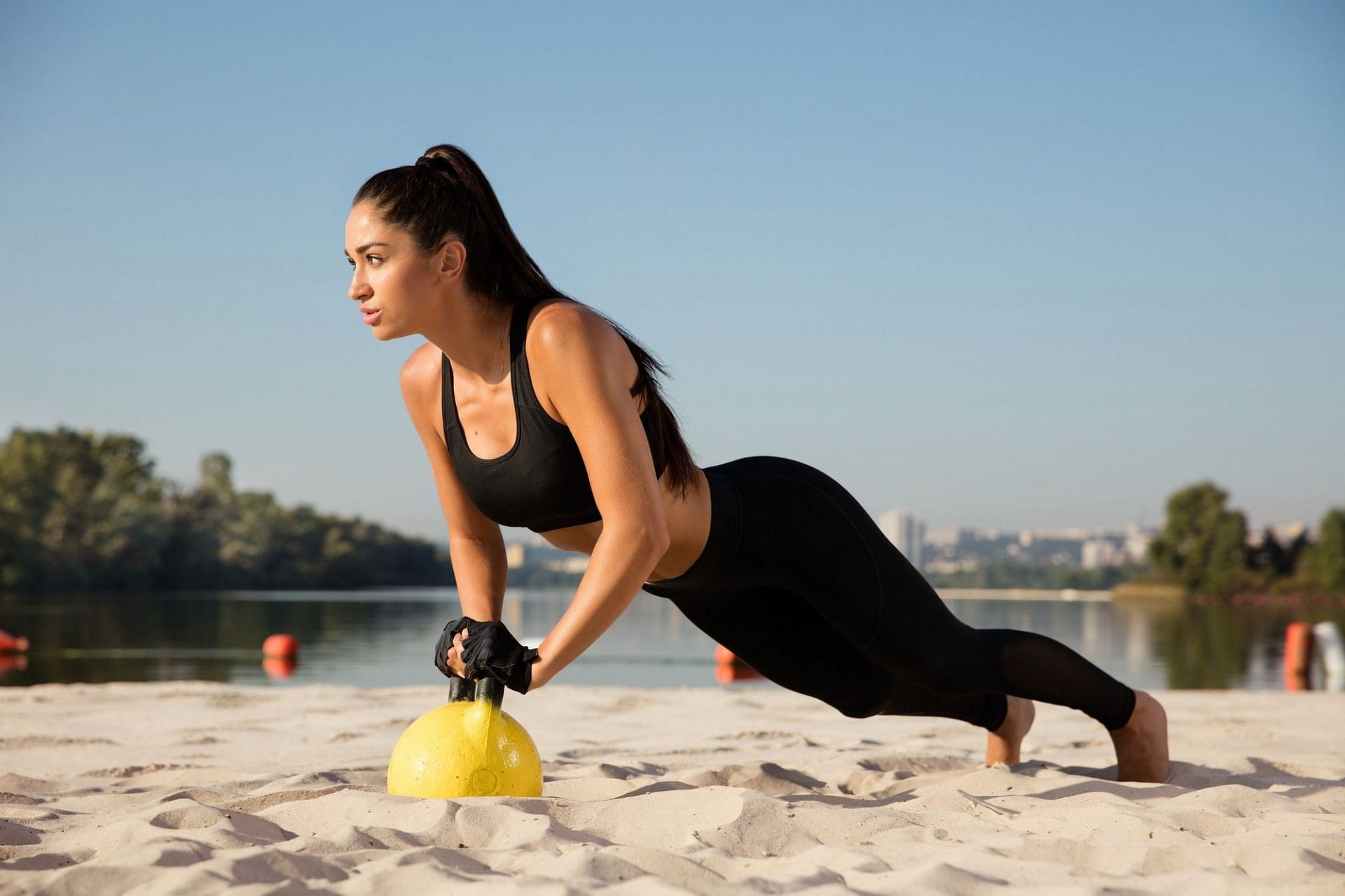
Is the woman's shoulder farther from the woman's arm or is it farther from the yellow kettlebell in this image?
the yellow kettlebell

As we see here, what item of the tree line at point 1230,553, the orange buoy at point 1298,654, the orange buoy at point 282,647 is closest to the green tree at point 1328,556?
the tree line at point 1230,553

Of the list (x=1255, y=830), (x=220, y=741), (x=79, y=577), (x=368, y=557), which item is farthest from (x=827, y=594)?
(x=368, y=557)

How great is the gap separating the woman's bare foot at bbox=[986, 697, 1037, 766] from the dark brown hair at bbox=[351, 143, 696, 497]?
151cm

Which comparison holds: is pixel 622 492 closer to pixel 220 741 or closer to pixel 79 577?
pixel 220 741

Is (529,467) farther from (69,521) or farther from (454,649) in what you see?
(69,521)

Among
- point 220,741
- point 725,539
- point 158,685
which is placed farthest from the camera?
point 158,685

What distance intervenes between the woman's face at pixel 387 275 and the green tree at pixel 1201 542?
61.7 m

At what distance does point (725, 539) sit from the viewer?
266 centimetres

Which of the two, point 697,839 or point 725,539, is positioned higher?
point 725,539

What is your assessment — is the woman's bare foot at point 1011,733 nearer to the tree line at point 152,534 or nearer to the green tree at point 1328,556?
the tree line at point 152,534

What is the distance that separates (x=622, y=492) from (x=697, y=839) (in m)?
0.70

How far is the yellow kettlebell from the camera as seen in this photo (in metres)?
2.42

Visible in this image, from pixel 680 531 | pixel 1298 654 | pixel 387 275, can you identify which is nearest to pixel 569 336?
pixel 387 275

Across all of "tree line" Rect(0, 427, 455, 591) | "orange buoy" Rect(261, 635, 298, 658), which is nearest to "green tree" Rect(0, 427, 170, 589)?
"tree line" Rect(0, 427, 455, 591)
